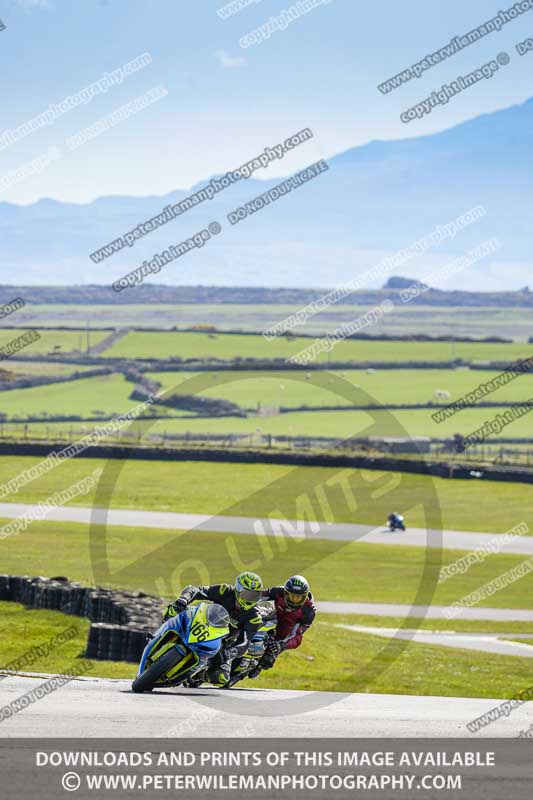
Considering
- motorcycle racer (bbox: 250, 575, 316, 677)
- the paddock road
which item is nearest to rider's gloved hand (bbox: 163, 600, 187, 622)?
motorcycle racer (bbox: 250, 575, 316, 677)

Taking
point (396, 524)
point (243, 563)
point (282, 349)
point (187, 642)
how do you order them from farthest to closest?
point (282, 349), point (396, 524), point (243, 563), point (187, 642)

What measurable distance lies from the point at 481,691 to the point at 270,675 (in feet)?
12.8

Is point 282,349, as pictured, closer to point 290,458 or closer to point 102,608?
point 290,458

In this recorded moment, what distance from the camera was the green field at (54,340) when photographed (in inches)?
6773

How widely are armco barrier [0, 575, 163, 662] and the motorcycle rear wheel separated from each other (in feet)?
23.0

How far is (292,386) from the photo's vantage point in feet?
484

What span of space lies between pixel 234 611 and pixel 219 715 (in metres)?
2.14

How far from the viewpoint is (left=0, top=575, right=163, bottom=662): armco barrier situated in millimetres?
21297

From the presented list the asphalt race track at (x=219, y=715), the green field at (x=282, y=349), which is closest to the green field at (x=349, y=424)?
the green field at (x=282, y=349)

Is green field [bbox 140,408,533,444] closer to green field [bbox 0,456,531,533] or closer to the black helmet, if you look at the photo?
green field [bbox 0,456,531,533]

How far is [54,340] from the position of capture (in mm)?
184000

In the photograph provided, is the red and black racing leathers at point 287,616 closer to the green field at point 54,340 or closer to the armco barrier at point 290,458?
the armco barrier at point 290,458

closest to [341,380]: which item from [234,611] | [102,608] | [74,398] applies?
[74,398]

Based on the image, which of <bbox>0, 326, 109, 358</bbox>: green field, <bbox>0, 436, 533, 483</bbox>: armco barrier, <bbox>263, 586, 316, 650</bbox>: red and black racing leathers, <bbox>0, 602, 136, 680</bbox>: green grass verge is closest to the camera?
<bbox>263, 586, 316, 650</bbox>: red and black racing leathers
